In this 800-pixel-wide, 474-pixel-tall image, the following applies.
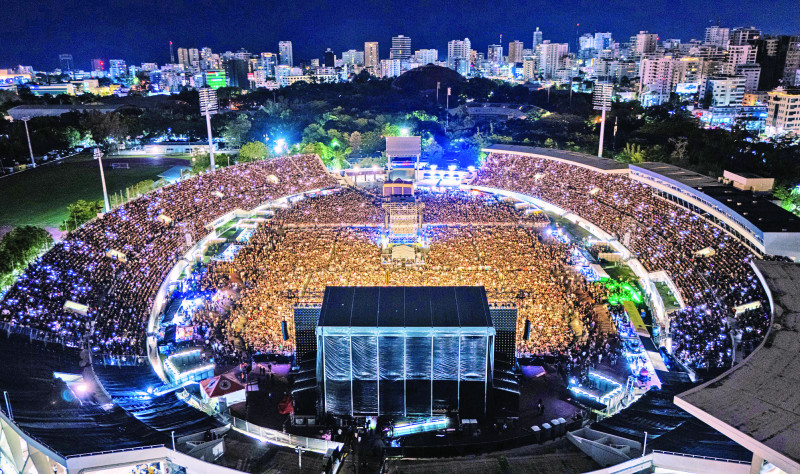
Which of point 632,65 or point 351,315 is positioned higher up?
point 632,65

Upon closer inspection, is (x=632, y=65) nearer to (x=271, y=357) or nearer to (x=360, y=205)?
(x=360, y=205)

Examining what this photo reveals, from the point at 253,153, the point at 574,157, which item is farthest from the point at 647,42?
the point at 253,153

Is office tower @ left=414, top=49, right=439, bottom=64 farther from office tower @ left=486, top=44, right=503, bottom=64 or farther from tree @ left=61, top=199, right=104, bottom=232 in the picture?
tree @ left=61, top=199, right=104, bottom=232

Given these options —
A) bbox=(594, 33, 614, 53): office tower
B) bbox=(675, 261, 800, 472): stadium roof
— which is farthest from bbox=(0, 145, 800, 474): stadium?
bbox=(594, 33, 614, 53): office tower

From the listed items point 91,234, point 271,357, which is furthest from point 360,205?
point 271,357

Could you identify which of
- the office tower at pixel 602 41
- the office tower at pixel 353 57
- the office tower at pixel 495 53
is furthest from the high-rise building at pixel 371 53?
the office tower at pixel 602 41

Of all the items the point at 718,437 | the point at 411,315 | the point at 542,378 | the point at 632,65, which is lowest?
the point at 542,378
